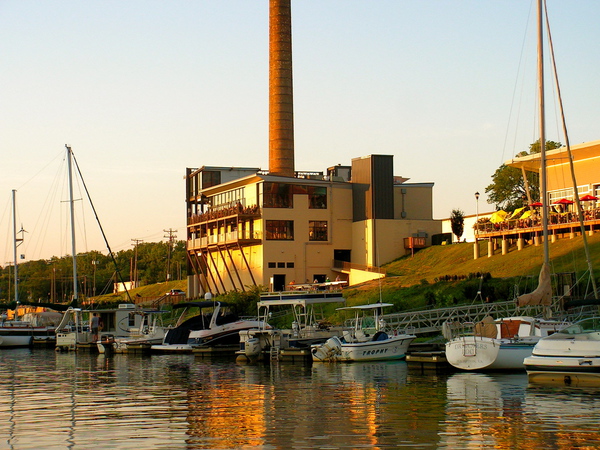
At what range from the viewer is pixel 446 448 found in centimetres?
1761

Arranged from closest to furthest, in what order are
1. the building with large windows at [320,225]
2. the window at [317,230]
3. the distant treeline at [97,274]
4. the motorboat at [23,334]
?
the motorboat at [23,334] < the building with large windows at [320,225] < the window at [317,230] < the distant treeline at [97,274]

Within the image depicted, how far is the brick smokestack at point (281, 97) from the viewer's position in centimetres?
8094

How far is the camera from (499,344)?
3297 cm

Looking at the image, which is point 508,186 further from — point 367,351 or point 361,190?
point 367,351

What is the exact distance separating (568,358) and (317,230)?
52487 millimetres

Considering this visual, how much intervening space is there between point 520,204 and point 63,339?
48.2 metres

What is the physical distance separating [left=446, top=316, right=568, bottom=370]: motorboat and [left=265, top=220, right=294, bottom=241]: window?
4514 cm

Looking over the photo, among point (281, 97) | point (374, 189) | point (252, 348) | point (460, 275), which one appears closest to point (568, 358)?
point (252, 348)

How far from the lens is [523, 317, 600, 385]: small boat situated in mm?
27953

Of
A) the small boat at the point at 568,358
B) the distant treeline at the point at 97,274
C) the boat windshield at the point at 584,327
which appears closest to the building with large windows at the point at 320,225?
the boat windshield at the point at 584,327

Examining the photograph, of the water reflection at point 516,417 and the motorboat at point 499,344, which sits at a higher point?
the motorboat at point 499,344

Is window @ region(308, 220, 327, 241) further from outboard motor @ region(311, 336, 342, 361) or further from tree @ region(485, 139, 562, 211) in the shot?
outboard motor @ region(311, 336, 342, 361)

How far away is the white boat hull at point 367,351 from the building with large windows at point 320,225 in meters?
34.6

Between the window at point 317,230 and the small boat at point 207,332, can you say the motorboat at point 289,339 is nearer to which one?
the small boat at point 207,332
